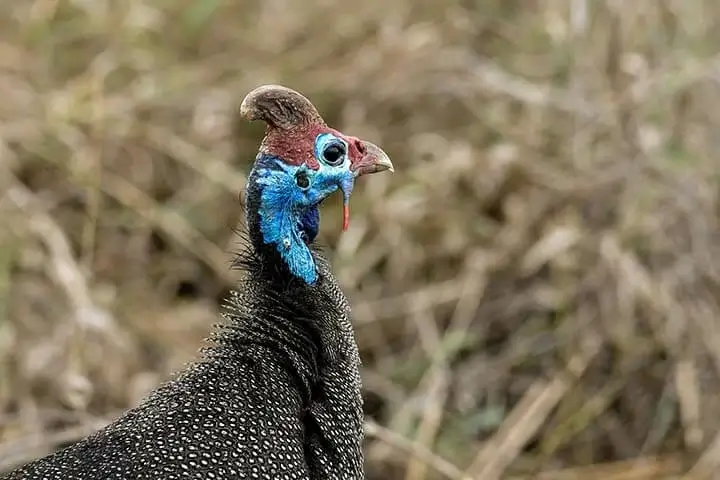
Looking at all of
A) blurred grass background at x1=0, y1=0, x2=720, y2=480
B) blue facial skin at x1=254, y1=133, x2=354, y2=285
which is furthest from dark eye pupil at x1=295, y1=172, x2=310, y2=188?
blurred grass background at x1=0, y1=0, x2=720, y2=480

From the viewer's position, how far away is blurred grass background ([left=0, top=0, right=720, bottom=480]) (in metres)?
2.75

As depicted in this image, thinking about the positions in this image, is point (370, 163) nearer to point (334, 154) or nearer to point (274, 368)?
point (334, 154)

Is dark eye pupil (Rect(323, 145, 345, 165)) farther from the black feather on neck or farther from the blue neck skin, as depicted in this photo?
the black feather on neck

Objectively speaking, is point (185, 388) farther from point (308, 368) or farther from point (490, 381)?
point (490, 381)

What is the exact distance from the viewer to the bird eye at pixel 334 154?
1.63 meters

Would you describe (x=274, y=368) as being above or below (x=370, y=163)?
below

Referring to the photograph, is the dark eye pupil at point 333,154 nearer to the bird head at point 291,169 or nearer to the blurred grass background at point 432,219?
the bird head at point 291,169

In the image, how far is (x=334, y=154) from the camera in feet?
5.39

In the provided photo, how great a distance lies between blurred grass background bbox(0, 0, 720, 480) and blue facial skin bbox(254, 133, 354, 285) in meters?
1.06

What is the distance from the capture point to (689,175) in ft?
9.48

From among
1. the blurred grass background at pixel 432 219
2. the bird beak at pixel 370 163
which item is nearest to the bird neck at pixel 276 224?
the bird beak at pixel 370 163

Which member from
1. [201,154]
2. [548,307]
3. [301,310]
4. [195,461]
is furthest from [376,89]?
[195,461]

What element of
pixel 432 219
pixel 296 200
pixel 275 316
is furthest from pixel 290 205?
pixel 432 219

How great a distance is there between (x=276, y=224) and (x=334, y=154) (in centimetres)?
14
